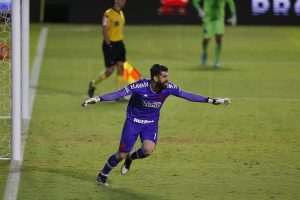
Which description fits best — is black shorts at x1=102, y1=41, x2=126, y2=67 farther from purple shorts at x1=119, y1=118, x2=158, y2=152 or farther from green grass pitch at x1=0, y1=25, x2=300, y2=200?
purple shorts at x1=119, y1=118, x2=158, y2=152

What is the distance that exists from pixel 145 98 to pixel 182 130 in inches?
170

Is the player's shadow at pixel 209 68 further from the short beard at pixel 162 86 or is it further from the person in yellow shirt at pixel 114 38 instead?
the short beard at pixel 162 86

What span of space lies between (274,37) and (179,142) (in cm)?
1552

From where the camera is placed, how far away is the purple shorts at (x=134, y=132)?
35.9ft

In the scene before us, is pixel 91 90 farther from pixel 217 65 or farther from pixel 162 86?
pixel 162 86

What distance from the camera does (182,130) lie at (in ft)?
49.3

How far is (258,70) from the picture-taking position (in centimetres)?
2244

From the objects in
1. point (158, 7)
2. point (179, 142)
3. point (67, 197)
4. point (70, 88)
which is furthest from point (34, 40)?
point (67, 197)

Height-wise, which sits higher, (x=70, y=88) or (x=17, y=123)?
(x=17, y=123)

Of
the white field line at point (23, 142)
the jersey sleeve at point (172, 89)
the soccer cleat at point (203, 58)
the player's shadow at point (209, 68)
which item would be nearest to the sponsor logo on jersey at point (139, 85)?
the jersey sleeve at point (172, 89)

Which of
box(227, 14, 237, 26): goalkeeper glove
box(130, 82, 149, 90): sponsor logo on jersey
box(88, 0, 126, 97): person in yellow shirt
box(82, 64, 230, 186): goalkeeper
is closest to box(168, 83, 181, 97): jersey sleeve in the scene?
box(82, 64, 230, 186): goalkeeper

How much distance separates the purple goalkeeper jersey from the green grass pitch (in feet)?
3.19

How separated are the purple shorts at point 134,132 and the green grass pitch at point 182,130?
595 millimetres

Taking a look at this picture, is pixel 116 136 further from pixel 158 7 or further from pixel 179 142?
pixel 158 7
